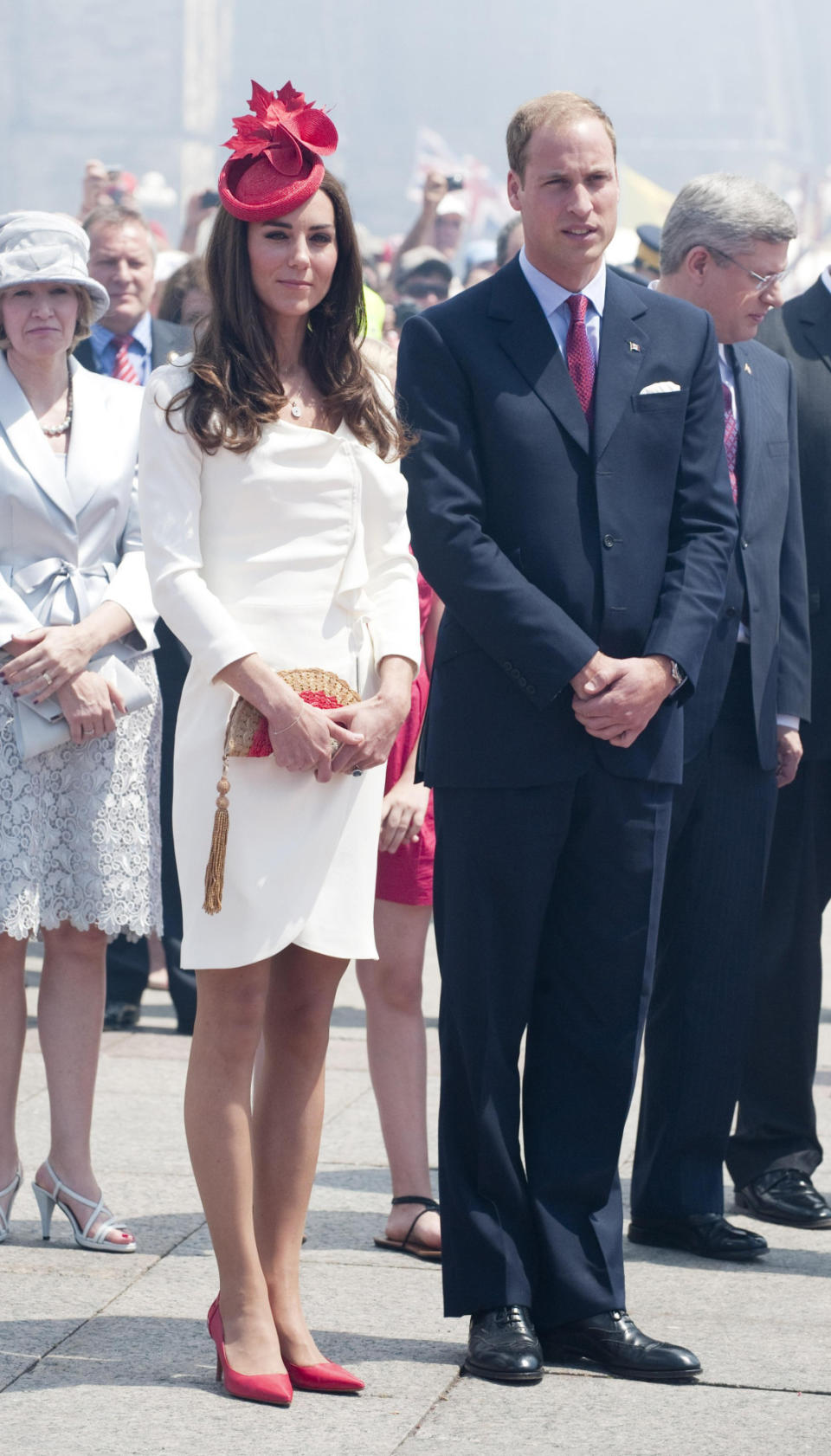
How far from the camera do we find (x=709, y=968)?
452 centimetres

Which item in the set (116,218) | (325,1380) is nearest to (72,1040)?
(325,1380)

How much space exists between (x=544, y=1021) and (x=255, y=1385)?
2.65 feet

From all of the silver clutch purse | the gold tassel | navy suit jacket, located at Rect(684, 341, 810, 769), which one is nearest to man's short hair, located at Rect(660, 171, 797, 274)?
navy suit jacket, located at Rect(684, 341, 810, 769)

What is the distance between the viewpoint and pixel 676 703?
3.73m

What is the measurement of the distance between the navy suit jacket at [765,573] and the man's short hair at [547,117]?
908 millimetres

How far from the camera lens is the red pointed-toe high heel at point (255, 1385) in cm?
343

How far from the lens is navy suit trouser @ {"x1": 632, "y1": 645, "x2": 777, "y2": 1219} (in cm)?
447

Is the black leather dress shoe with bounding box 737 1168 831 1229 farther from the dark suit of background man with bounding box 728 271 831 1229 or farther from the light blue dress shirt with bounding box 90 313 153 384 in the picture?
the light blue dress shirt with bounding box 90 313 153 384

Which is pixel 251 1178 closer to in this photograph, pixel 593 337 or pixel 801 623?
pixel 593 337

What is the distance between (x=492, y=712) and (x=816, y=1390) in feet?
4.21

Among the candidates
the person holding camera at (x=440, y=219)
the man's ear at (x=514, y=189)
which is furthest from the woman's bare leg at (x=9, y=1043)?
the person holding camera at (x=440, y=219)

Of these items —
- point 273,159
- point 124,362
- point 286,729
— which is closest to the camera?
point 286,729

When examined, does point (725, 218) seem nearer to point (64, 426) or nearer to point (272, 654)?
point (64, 426)

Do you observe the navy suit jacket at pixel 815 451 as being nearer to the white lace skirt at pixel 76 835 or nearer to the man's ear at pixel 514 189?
the man's ear at pixel 514 189
